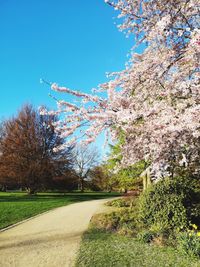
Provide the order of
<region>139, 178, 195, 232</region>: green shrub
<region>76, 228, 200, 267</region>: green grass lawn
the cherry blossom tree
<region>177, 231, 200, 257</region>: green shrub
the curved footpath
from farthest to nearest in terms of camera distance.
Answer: <region>139, 178, 195, 232</region>: green shrub < the curved footpath < <region>177, 231, 200, 257</region>: green shrub < <region>76, 228, 200, 267</region>: green grass lawn < the cherry blossom tree

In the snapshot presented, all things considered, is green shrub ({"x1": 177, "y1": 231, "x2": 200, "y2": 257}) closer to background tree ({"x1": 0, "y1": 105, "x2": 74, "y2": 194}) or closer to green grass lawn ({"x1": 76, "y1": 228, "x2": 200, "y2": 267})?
green grass lawn ({"x1": 76, "y1": 228, "x2": 200, "y2": 267})

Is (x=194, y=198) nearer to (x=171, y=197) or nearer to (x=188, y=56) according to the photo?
(x=171, y=197)

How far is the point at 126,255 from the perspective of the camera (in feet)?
18.7

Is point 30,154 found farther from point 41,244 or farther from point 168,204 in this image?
point 168,204

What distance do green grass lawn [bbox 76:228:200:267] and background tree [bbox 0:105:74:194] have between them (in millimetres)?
21256

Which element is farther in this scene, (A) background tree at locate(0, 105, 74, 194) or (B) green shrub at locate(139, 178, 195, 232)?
(A) background tree at locate(0, 105, 74, 194)

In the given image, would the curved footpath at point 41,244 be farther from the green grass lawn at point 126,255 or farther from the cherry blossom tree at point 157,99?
the cherry blossom tree at point 157,99

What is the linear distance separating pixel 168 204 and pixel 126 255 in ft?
8.32

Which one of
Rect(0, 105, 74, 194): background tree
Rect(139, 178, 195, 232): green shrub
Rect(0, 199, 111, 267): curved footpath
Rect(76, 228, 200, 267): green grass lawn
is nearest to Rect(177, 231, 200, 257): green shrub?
Rect(76, 228, 200, 267): green grass lawn

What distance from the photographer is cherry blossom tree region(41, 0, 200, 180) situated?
3.41m

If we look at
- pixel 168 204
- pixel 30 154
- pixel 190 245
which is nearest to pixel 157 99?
pixel 190 245

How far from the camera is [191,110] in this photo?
301 cm

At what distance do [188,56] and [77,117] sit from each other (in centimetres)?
175

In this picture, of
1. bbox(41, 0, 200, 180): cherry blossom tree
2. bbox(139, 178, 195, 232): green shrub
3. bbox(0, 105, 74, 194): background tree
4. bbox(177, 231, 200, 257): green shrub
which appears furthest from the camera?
bbox(0, 105, 74, 194): background tree
